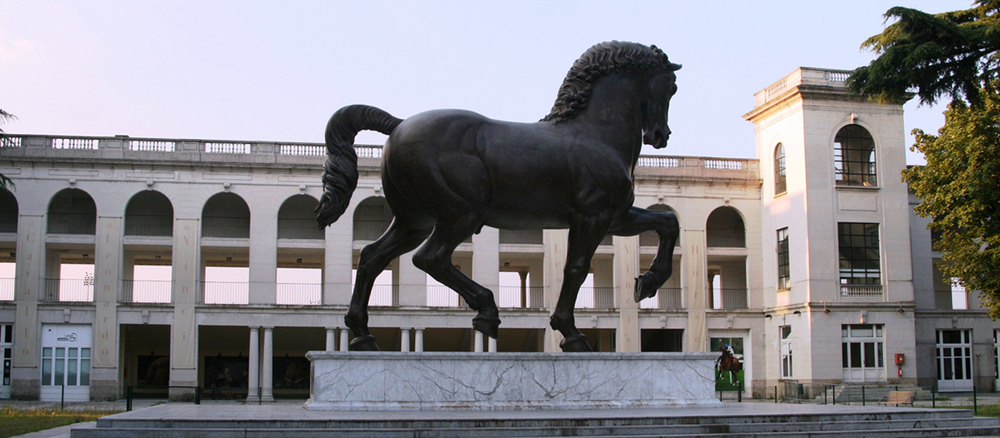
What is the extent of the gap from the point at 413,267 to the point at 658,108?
105 ft

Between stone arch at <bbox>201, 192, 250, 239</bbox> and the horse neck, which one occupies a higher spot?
stone arch at <bbox>201, 192, 250, 239</bbox>

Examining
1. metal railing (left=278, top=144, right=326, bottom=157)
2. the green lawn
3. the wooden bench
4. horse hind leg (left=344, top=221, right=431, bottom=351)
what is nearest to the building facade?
metal railing (left=278, top=144, right=326, bottom=157)

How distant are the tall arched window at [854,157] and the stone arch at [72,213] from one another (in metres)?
32.5

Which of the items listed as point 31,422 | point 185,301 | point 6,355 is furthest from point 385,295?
point 31,422

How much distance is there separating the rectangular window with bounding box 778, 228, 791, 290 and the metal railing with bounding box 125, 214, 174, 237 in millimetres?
27213

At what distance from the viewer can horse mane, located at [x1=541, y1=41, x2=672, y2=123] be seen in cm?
1133

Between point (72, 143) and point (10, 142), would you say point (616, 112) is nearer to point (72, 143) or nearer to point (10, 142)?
point (72, 143)

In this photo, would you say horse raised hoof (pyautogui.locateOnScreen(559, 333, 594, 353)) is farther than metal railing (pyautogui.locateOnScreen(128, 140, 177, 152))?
No

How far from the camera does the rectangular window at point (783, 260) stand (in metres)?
44.9

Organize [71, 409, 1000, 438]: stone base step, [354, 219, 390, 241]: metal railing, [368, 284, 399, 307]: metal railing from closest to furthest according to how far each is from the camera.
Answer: [71, 409, 1000, 438]: stone base step
[368, 284, 399, 307]: metal railing
[354, 219, 390, 241]: metal railing

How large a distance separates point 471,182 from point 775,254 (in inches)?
1459

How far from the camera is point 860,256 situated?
43438 millimetres

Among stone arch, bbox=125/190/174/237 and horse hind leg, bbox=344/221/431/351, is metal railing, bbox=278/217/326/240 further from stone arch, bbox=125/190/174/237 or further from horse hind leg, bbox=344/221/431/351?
horse hind leg, bbox=344/221/431/351

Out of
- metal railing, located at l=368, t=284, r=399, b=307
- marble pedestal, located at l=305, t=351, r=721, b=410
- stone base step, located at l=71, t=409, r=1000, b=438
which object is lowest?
stone base step, located at l=71, t=409, r=1000, b=438
